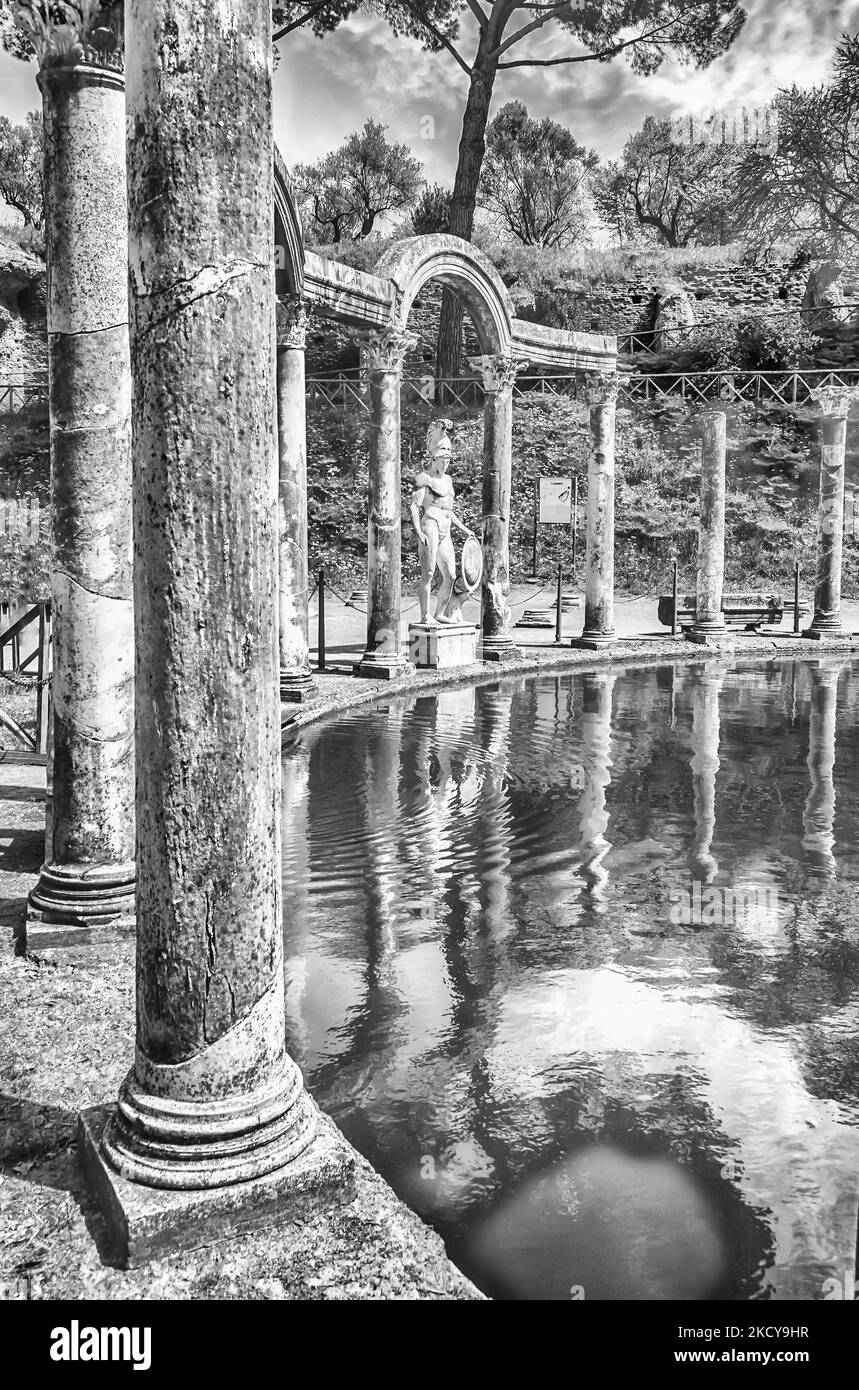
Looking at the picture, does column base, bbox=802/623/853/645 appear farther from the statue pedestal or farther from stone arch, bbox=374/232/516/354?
stone arch, bbox=374/232/516/354

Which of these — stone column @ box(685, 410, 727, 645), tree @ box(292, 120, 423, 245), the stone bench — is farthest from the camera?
tree @ box(292, 120, 423, 245)

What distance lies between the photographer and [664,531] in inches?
950

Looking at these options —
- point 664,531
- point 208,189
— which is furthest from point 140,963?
point 664,531

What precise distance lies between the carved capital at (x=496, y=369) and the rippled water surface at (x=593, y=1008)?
782 centimetres

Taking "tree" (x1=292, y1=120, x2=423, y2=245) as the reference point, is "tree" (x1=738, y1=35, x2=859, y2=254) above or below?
below

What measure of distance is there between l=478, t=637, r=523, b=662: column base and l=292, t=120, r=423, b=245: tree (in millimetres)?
26811

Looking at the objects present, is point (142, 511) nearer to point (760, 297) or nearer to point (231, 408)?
point (231, 408)

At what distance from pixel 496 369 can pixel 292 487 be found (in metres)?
4.91

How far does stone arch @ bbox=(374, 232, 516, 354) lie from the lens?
41.3 ft

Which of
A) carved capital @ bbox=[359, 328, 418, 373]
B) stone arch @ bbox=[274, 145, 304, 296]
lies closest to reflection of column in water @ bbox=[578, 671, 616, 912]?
carved capital @ bbox=[359, 328, 418, 373]

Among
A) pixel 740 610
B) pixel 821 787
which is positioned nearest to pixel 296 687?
pixel 821 787

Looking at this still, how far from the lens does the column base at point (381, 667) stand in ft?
41.0

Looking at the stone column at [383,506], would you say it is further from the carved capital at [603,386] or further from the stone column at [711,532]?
the stone column at [711,532]

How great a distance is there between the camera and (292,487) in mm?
10852
